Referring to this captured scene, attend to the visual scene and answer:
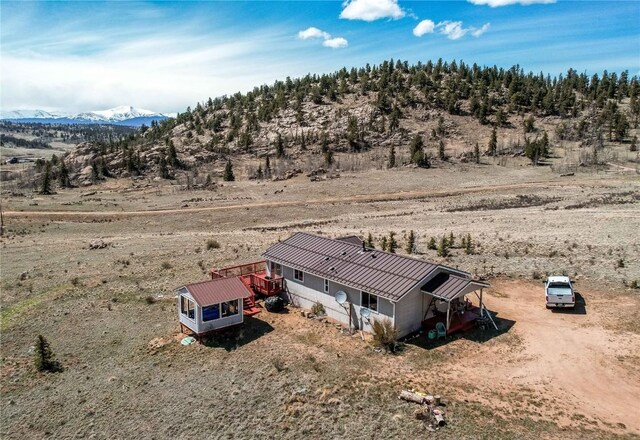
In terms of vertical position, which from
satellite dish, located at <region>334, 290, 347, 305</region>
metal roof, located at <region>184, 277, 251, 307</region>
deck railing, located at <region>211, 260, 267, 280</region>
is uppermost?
metal roof, located at <region>184, 277, 251, 307</region>

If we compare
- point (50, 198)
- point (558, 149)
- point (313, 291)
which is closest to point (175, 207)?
point (50, 198)

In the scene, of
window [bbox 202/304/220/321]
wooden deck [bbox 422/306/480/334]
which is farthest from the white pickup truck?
window [bbox 202/304/220/321]

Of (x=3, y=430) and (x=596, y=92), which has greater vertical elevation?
(x=596, y=92)

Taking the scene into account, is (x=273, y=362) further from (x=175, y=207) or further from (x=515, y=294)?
(x=175, y=207)

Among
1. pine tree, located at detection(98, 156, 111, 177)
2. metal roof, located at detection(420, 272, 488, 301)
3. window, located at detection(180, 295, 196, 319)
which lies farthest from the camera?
pine tree, located at detection(98, 156, 111, 177)

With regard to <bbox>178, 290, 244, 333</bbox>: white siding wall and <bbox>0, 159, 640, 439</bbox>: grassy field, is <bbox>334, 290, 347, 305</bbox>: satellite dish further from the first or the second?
<bbox>178, 290, 244, 333</bbox>: white siding wall

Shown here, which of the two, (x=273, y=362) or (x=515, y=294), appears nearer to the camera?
(x=273, y=362)

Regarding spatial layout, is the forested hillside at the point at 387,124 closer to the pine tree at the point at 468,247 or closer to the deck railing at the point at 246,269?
the pine tree at the point at 468,247

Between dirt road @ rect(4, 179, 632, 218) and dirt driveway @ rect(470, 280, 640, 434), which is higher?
dirt driveway @ rect(470, 280, 640, 434)
